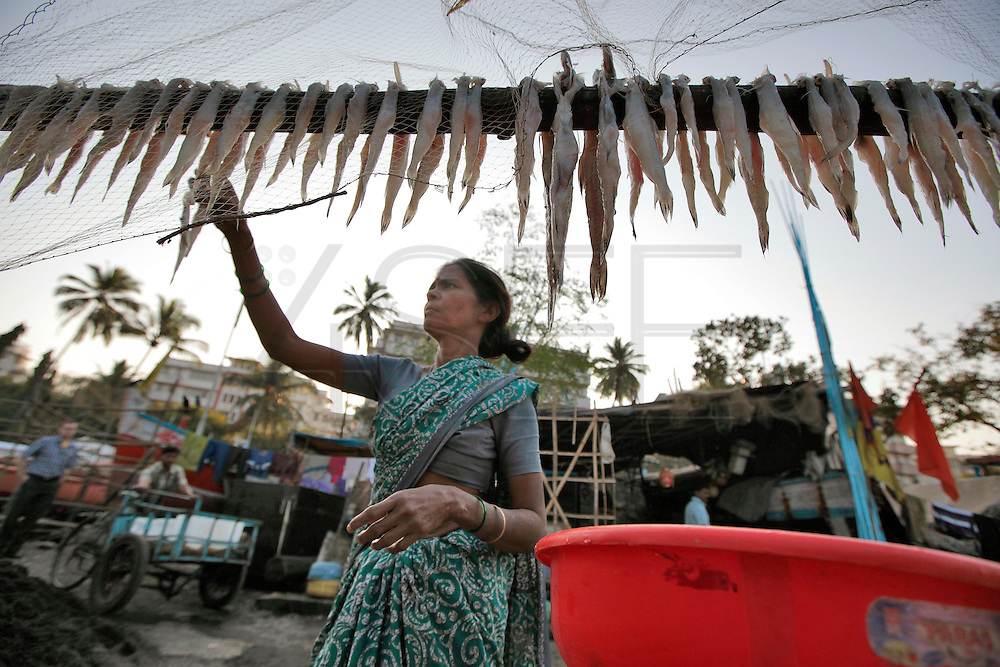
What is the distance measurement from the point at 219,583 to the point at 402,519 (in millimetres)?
6612

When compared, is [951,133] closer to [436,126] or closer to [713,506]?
[436,126]

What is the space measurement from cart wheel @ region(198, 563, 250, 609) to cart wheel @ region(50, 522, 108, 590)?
1.14 meters

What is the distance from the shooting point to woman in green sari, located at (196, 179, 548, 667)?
1056 millimetres

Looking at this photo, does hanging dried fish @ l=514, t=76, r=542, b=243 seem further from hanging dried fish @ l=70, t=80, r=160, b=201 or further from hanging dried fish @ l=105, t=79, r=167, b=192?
hanging dried fish @ l=70, t=80, r=160, b=201

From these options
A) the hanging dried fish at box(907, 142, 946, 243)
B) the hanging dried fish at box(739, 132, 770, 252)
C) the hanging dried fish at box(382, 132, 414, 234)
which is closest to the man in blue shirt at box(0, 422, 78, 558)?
the hanging dried fish at box(382, 132, 414, 234)

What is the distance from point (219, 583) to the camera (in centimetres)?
607

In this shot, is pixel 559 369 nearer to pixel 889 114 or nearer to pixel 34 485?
pixel 34 485

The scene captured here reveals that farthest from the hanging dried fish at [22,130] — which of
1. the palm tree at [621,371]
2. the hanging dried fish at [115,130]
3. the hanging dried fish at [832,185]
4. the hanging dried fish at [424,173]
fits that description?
the palm tree at [621,371]

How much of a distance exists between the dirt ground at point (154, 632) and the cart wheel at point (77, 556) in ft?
Result: 0.58

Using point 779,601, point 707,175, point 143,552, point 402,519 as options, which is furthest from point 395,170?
point 143,552

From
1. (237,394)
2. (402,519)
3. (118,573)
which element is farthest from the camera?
(237,394)

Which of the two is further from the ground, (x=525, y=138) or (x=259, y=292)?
(x=525, y=138)

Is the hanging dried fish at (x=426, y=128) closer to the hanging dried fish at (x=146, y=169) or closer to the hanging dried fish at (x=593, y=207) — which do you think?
the hanging dried fish at (x=593, y=207)

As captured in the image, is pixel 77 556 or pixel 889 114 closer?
pixel 889 114
